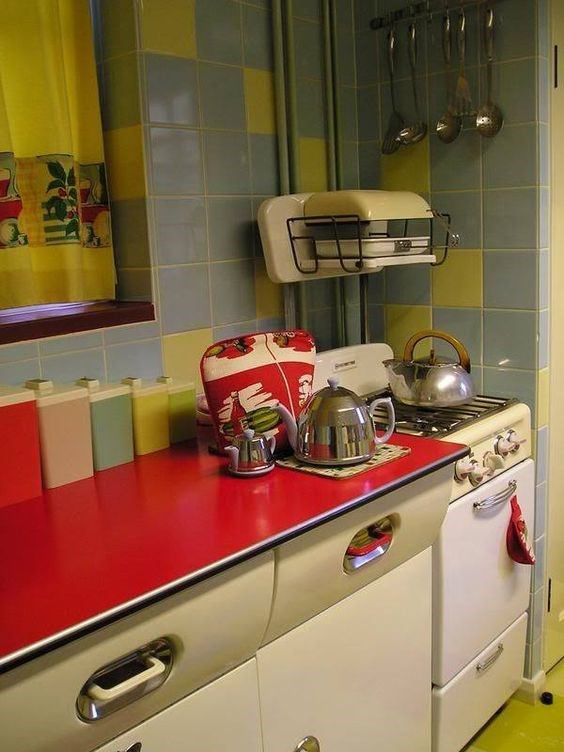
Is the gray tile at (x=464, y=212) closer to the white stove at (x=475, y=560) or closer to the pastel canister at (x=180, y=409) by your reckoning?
the white stove at (x=475, y=560)

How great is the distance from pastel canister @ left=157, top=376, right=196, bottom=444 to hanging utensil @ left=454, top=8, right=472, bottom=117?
1061 millimetres

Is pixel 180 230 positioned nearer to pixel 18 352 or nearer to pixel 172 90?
pixel 172 90

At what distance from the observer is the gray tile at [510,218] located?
209 centimetres

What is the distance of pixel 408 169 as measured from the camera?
231cm

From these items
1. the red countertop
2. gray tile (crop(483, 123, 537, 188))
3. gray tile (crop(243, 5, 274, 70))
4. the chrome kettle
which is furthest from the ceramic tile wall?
the chrome kettle

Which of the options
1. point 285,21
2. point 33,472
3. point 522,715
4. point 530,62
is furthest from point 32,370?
point 522,715

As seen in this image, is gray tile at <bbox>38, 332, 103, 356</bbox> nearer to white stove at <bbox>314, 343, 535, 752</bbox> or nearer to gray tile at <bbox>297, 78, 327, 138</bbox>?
white stove at <bbox>314, 343, 535, 752</bbox>

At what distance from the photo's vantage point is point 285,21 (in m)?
2.12

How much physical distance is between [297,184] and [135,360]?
688 mm

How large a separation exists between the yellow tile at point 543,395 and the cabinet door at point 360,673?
656 mm

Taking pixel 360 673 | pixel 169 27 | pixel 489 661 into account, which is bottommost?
pixel 489 661

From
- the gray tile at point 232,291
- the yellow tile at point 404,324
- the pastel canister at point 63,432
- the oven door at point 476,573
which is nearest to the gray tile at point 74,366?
the pastel canister at point 63,432

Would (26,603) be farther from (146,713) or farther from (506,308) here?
(506,308)

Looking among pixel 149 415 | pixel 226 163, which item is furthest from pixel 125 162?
pixel 149 415
